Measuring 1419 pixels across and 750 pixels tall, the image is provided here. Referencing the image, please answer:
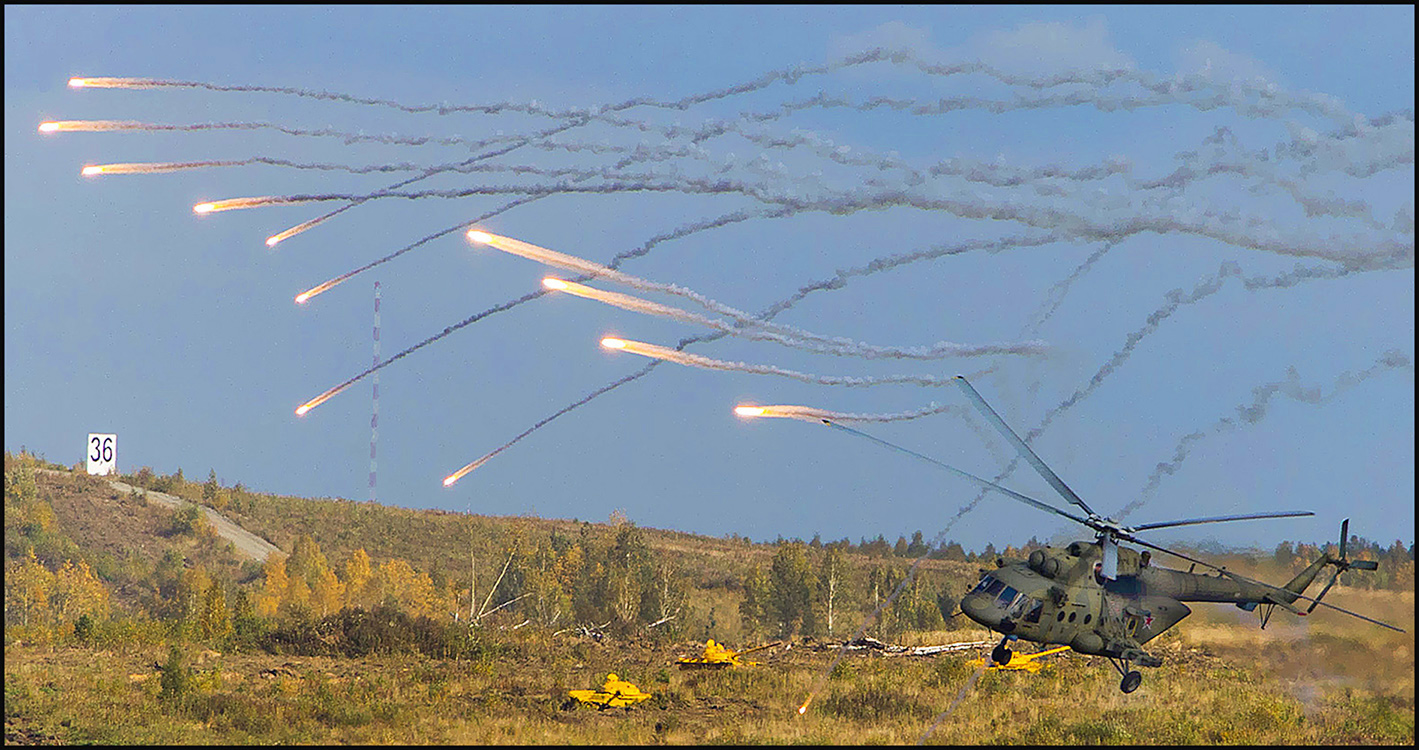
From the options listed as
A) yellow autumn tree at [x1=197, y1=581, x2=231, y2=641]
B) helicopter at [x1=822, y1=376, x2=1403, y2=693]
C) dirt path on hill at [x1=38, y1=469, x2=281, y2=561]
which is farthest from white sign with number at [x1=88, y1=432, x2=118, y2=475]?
helicopter at [x1=822, y1=376, x2=1403, y2=693]

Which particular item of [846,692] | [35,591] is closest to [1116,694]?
[846,692]

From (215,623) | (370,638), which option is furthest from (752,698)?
(215,623)

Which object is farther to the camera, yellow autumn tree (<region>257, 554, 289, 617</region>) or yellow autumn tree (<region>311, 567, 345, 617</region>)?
yellow autumn tree (<region>311, 567, 345, 617</region>)

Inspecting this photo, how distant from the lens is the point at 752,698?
38312 mm

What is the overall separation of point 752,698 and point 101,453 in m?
59.0

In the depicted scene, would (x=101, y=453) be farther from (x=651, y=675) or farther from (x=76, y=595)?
(x=651, y=675)

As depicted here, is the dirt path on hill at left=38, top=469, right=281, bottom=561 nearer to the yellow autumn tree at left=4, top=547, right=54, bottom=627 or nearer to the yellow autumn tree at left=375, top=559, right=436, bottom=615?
the yellow autumn tree at left=375, top=559, right=436, bottom=615

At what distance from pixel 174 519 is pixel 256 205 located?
1660 inches

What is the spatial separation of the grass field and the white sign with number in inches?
1737

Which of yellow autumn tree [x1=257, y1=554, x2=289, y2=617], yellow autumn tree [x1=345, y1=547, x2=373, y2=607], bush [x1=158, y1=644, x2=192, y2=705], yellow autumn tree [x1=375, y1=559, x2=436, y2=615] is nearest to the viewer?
bush [x1=158, y1=644, x2=192, y2=705]

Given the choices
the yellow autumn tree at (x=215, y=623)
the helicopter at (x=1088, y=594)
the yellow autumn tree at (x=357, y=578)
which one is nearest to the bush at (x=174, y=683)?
the yellow autumn tree at (x=215, y=623)

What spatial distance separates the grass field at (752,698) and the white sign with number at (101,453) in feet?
145

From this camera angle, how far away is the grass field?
33.2m

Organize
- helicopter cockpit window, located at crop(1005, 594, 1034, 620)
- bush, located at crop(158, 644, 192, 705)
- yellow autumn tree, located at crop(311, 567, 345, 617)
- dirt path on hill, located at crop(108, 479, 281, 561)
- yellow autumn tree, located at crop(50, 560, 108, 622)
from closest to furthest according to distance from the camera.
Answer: helicopter cockpit window, located at crop(1005, 594, 1034, 620) < bush, located at crop(158, 644, 192, 705) < yellow autumn tree, located at crop(50, 560, 108, 622) < yellow autumn tree, located at crop(311, 567, 345, 617) < dirt path on hill, located at crop(108, 479, 281, 561)
